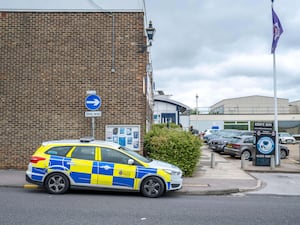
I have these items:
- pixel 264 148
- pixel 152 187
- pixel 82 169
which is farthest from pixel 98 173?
pixel 264 148

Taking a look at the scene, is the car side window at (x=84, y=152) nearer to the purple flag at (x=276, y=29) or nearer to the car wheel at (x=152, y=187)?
the car wheel at (x=152, y=187)

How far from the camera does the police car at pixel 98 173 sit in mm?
8609

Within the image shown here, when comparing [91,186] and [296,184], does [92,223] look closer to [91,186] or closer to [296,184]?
[91,186]

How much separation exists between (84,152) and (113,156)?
30.4 inches

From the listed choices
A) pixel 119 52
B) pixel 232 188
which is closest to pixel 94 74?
pixel 119 52

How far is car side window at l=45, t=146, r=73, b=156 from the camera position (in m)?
8.82

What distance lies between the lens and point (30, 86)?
42.2 feet

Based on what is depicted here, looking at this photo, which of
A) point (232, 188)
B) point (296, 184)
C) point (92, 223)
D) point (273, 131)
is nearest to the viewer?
point (92, 223)

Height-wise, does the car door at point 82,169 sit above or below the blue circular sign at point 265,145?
below

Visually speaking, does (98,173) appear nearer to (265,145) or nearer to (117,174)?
(117,174)

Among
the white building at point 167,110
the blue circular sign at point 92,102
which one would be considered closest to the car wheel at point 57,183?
the blue circular sign at point 92,102

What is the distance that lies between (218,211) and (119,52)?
7.69 metres

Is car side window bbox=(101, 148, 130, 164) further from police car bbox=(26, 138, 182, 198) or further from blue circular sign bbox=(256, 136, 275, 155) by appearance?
blue circular sign bbox=(256, 136, 275, 155)

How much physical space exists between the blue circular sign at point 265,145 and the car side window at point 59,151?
10.2 meters
